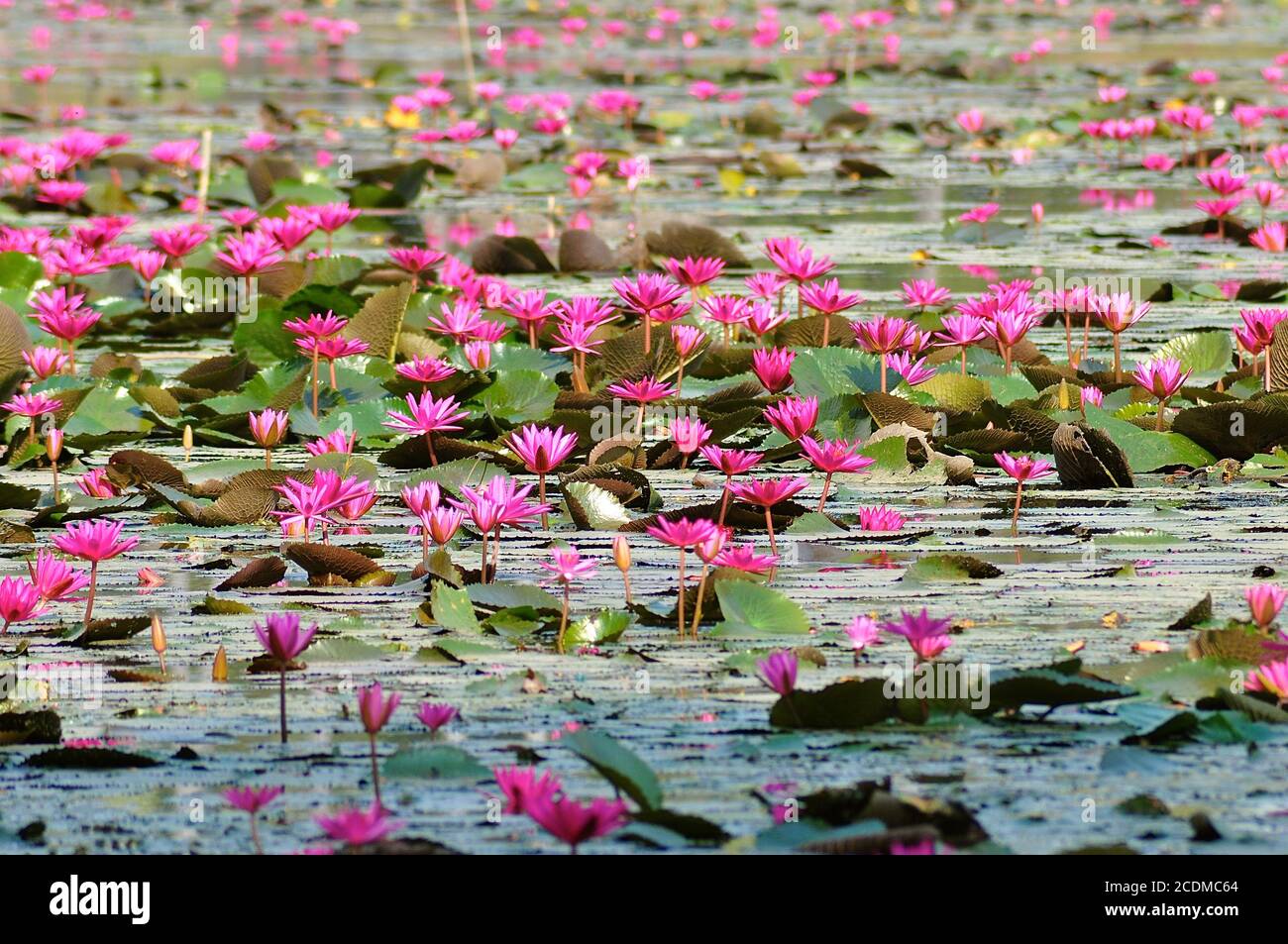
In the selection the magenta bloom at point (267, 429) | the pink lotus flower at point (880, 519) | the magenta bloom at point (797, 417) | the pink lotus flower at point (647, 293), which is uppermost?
the pink lotus flower at point (647, 293)

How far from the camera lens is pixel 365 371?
4.91 metres

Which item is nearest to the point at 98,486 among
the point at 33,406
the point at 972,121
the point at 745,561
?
the point at 33,406

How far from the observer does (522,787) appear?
216cm

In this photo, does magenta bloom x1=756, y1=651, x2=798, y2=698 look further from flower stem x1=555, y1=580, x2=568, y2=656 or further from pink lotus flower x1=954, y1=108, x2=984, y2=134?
pink lotus flower x1=954, y1=108, x2=984, y2=134

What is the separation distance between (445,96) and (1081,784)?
9597 mm

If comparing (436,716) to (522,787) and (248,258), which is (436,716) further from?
(248,258)

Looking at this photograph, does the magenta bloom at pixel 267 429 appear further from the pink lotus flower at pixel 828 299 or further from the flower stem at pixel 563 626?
the pink lotus flower at pixel 828 299

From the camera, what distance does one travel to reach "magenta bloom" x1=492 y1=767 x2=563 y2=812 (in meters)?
2.15

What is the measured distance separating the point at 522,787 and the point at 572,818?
0.32 ft

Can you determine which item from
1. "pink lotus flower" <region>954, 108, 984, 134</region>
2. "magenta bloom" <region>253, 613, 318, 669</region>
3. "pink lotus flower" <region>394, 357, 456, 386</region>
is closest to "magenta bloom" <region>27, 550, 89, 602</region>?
"magenta bloom" <region>253, 613, 318, 669</region>

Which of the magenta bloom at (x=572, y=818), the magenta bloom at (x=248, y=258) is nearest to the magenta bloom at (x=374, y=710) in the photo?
the magenta bloom at (x=572, y=818)

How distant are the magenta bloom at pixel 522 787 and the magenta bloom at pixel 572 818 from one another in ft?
0.07

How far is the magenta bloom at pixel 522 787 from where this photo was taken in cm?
215

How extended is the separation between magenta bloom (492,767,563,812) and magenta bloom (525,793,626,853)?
2cm
